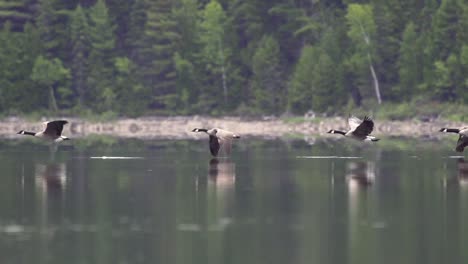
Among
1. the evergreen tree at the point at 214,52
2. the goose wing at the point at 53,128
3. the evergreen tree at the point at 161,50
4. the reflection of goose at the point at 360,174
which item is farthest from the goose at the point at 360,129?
the evergreen tree at the point at 161,50

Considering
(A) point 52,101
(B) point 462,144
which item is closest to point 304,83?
(A) point 52,101

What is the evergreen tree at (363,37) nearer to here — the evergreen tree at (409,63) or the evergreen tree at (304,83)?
the evergreen tree at (409,63)

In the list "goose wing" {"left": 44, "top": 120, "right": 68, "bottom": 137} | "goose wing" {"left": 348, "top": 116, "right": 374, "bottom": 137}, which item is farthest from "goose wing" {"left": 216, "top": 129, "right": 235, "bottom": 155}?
"goose wing" {"left": 44, "top": 120, "right": 68, "bottom": 137}

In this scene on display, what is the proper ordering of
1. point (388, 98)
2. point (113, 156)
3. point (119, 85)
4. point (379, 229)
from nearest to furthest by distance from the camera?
point (379, 229) → point (113, 156) → point (388, 98) → point (119, 85)

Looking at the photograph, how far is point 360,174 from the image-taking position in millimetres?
47531

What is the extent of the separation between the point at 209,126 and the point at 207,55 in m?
13.1

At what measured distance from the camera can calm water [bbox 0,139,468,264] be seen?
3042cm

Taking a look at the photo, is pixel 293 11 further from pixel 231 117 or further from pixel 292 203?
pixel 292 203

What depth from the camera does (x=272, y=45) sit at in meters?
101

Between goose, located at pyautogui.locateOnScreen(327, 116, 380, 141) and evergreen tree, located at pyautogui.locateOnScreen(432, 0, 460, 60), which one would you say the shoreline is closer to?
evergreen tree, located at pyautogui.locateOnScreen(432, 0, 460, 60)

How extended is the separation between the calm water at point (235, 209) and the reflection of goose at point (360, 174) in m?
0.03

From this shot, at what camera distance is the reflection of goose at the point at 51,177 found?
141 ft

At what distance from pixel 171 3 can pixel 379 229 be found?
2940 inches

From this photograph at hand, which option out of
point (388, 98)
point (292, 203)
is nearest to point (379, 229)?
point (292, 203)
